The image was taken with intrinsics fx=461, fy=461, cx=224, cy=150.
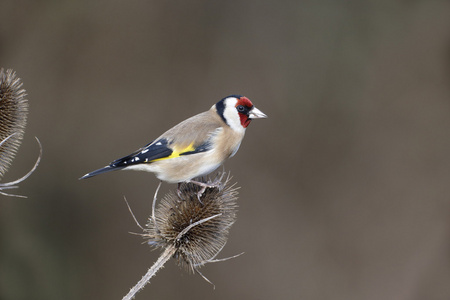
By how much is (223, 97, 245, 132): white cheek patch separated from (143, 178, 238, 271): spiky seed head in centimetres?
19

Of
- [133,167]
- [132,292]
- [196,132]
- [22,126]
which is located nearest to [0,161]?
[22,126]

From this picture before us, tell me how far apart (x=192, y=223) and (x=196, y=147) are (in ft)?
0.85

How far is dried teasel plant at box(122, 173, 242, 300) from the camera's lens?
1571mm

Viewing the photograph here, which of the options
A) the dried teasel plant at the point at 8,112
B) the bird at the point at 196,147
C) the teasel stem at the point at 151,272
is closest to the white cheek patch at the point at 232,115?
the bird at the point at 196,147

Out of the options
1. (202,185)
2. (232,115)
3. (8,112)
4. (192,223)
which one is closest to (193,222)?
(192,223)

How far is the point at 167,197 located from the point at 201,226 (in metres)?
0.17

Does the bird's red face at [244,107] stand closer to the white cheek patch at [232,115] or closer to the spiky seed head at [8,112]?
the white cheek patch at [232,115]

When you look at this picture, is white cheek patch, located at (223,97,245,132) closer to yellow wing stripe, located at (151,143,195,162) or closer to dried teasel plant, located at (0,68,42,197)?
yellow wing stripe, located at (151,143,195,162)

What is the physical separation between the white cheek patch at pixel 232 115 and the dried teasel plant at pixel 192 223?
0.59 ft

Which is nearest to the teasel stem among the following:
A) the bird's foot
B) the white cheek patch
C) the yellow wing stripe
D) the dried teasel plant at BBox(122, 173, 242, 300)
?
the dried teasel plant at BBox(122, 173, 242, 300)

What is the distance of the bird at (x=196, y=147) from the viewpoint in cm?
153

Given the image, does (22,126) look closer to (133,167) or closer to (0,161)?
(0,161)

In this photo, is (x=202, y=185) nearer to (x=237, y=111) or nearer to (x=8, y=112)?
(x=237, y=111)

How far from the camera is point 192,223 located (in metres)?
1.57
